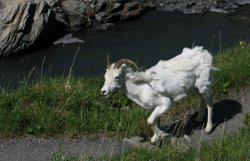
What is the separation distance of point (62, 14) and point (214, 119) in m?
11.1

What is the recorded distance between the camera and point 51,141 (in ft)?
33.1

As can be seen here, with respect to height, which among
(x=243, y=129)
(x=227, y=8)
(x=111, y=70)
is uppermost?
(x=111, y=70)

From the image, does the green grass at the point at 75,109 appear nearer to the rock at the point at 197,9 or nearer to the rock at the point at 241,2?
the rock at the point at 197,9

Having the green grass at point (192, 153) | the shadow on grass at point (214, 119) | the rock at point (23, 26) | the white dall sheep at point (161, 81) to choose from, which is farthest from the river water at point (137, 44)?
the green grass at point (192, 153)

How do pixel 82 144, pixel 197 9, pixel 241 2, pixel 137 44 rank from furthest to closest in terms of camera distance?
pixel 241 2
pixel 197 9
pixel 137 44
pixel 82 144

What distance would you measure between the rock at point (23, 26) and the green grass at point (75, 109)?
21.2ft

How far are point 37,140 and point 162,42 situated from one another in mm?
10075

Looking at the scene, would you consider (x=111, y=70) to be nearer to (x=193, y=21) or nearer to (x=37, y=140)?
(x=37, y=140)

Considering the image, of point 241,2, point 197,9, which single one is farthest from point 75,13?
point 241,2

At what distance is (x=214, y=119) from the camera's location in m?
11.0

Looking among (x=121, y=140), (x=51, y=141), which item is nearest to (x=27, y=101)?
(x=51, y=141)

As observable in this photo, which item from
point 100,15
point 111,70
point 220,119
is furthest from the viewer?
point 100,15

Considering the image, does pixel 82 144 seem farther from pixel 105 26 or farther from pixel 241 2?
pixel 241 2

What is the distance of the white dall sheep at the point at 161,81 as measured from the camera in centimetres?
923
